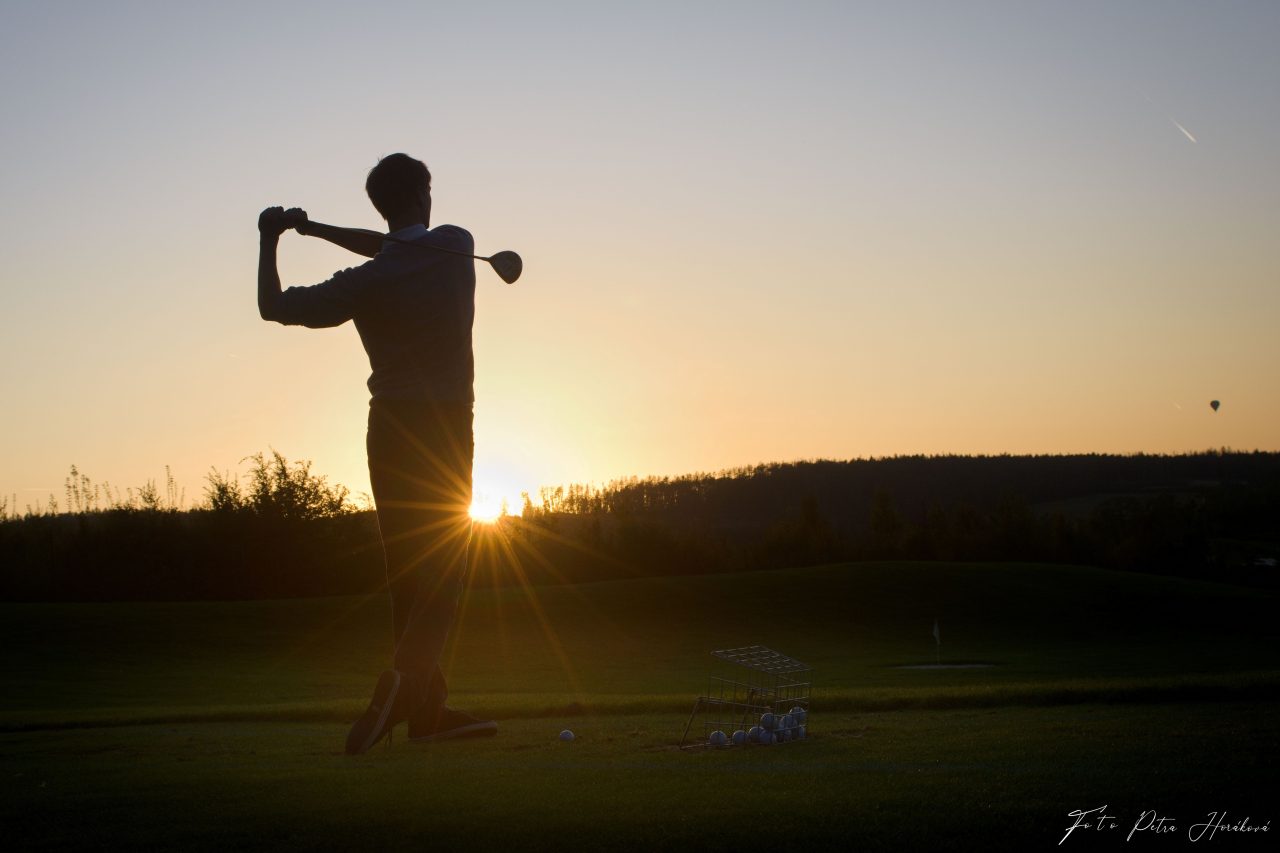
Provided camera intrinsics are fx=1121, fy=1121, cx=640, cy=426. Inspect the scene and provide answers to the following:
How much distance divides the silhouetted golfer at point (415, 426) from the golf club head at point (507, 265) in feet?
0.52

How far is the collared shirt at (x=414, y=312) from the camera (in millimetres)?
6414

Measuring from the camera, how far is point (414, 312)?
258 inches

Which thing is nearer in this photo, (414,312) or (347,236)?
(414,312)

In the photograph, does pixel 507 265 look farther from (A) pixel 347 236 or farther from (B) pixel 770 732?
(B) pixel 770 732

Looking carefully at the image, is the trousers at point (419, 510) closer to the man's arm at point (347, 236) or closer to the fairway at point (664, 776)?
the fairway at point (664, 776)

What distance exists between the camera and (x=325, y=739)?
9266 mm

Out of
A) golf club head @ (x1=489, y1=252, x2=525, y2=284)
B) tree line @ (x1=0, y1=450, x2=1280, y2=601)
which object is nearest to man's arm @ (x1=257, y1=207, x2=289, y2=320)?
golf club head @ (x1=489, y1=252, x2=525, y2=284)

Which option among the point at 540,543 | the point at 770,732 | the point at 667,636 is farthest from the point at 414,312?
the point at 540,543

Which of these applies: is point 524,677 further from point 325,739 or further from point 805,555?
point 805,555

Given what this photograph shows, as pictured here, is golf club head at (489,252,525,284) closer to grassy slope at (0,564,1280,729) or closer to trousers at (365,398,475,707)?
trousers at (365,398,475,707)

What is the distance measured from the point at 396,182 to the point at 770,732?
4.39 meters

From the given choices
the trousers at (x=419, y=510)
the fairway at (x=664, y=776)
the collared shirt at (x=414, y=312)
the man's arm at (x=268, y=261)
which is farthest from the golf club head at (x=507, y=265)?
the fairway at (x=664, y=776)

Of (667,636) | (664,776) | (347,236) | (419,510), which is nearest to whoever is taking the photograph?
(664,776)

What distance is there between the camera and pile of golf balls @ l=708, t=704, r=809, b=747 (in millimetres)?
7488
